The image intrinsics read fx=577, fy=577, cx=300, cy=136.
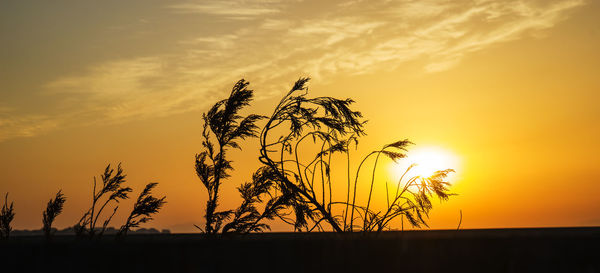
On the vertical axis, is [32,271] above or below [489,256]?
below

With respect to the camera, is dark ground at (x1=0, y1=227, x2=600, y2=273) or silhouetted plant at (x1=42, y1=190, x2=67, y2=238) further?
silhouetted plant at (x1=42, y1=190, x2=67, y2=238)

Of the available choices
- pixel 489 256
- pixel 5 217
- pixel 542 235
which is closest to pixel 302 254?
pixel 489 256

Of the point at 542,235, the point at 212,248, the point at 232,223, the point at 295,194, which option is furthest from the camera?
the point at 232,223

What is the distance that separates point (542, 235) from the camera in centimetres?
357

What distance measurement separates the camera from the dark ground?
10.5 ft

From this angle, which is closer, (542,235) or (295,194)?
(542,235)

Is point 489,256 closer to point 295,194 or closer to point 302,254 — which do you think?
point 302,254

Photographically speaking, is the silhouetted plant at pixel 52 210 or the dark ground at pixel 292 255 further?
the silhouetted plant at pixel 52 210

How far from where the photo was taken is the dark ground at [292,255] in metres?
3.21

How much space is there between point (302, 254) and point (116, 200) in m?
11.0

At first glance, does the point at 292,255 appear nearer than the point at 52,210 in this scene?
Yes

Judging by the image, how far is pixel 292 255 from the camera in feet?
10.7

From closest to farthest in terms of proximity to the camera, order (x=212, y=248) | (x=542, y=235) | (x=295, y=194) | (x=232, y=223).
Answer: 1. (x=212, y=248)
2. (x=542, y=235)
3. (x=295, y=194)
4. (x=232, y=223)

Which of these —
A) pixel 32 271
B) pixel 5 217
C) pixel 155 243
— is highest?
pixel 5 217
